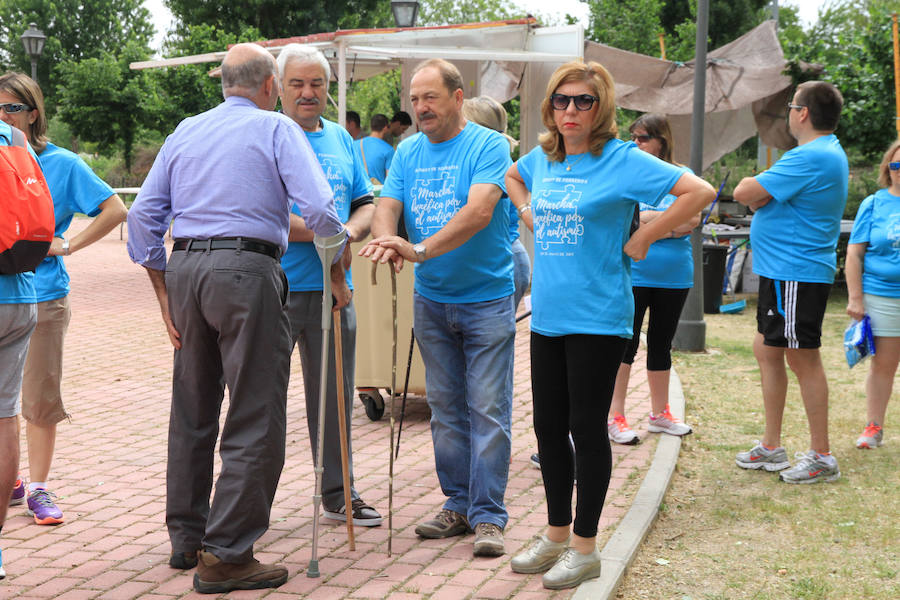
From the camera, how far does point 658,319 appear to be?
659 cm

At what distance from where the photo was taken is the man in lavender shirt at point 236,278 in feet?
13.0

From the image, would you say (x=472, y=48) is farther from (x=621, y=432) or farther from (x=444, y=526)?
(x=444, y=526)

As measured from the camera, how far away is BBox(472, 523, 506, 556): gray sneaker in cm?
449

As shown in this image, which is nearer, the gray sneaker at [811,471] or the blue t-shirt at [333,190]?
the blue t-shirt at [333,190]

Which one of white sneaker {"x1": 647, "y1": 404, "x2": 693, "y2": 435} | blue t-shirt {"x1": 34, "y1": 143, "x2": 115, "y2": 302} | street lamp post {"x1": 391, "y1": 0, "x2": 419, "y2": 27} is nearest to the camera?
blue t-shirt {"x1": 34, "y1": 143, "x2": 115, "y2": 302}

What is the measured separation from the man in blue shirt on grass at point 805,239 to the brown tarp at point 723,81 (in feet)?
32.4

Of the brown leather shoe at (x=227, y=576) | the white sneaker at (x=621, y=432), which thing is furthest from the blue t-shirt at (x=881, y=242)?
the brown leather shoe at (x=227, y=576)

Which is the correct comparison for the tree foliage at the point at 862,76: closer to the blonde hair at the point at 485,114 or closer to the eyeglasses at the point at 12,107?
the blonde hair at the point at 485,114

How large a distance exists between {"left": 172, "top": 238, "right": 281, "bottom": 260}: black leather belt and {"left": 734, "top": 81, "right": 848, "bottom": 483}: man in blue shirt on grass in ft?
9.36

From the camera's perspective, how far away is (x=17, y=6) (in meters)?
48.0

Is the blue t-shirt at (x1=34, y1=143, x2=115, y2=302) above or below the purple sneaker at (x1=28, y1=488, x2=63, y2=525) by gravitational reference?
above

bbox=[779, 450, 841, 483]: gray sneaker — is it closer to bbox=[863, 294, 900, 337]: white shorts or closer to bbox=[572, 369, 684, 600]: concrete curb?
bbox=[572, 369, 684, 600]: concrete curb

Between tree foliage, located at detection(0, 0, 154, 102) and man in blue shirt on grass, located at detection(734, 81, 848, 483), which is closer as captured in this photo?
man in blue shirt on grass, located at detection(734, 81, 848, 483)

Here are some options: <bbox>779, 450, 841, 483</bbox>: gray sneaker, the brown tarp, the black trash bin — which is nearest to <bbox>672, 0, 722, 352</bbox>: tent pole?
the black trash bin
